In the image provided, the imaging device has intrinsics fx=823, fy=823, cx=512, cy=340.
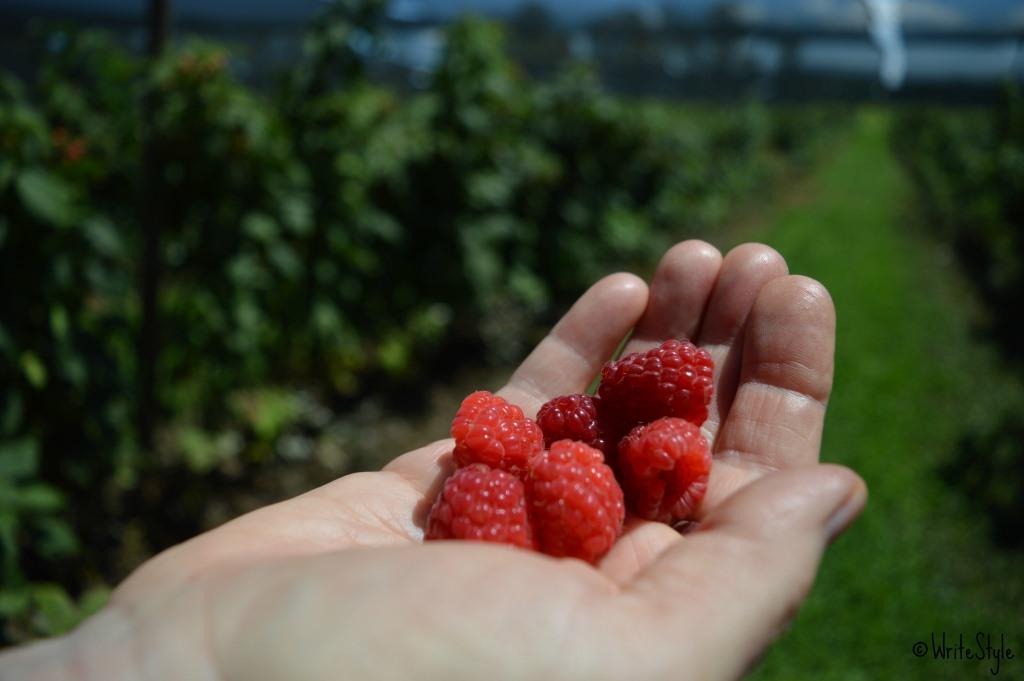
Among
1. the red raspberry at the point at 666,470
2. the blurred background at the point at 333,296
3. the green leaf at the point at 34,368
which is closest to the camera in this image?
the red raspberry at the point at 666,470

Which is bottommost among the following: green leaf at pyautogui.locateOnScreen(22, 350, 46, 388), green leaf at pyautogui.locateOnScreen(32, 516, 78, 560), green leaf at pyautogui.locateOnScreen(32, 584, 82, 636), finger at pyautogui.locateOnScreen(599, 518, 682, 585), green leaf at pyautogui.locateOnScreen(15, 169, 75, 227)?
green leaf at pyautogui.locateOnScreen(32, 516, 78, 560)

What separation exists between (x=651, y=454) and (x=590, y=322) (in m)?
0.50

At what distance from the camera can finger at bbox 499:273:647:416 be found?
1865 millimetres

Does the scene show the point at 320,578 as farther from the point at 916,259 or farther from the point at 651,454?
the point at 916,259

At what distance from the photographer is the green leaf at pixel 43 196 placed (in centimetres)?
230

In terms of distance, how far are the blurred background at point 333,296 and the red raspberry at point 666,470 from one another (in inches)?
29.5

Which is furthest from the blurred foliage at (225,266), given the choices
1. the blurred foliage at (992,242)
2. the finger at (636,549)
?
the blurred foliage at (992,242)

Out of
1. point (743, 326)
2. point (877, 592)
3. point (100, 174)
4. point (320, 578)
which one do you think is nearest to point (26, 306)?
point (100, 174)

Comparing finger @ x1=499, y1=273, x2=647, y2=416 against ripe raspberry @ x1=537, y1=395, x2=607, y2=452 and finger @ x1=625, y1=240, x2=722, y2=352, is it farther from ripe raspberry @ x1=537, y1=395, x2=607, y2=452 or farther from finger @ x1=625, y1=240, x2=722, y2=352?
ripe raspberry @ x1=537, y1=395, x2=607, y2=452

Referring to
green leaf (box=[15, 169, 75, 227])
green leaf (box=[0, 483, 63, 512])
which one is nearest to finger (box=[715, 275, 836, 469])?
green leaf (box=[0, 483, 63, 512])

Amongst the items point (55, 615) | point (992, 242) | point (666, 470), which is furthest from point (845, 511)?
point (992, 242)

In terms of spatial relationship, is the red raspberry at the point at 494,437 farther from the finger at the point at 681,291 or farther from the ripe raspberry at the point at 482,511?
the finger at the point at 681,291

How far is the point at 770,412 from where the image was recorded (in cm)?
151

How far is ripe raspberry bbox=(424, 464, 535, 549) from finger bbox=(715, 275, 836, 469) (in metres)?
0.42
